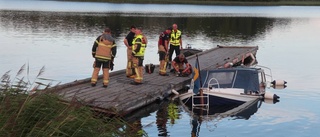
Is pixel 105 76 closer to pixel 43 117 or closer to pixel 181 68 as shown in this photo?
pixel 181 68

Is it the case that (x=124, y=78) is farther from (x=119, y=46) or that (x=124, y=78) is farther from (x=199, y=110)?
(x=119, y=46)

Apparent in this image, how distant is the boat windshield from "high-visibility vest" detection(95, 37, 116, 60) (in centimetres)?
434

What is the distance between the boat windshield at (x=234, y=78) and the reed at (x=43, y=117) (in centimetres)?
1079

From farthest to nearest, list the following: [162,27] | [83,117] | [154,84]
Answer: [162,27]
[154,84]
[83,117]

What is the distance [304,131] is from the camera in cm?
1588

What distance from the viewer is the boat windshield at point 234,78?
1883 centimetres

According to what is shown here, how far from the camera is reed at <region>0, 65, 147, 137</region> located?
704 centimetres

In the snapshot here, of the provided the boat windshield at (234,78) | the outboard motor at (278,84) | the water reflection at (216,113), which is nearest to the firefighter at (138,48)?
the water reflection at (216,113)

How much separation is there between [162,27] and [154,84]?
43.3 meters

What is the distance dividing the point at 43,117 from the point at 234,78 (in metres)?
12.4

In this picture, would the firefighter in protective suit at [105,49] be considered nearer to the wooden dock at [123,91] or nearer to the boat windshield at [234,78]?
the wooden dock at [123,91]

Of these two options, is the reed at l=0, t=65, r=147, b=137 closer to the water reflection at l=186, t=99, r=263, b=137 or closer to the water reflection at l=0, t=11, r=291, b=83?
the water reflection at l=186, t=99, r=263, b=137

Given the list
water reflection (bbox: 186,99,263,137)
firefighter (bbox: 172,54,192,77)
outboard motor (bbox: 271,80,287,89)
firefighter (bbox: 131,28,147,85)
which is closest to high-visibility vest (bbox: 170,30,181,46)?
firefighter (bbox: 172,54,192,77)

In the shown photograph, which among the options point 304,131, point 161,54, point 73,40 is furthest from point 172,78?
point 73,40
